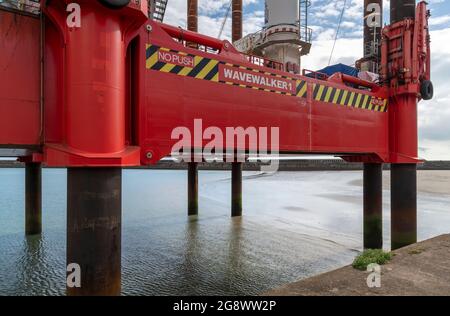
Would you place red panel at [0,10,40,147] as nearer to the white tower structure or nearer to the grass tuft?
the grass tuft

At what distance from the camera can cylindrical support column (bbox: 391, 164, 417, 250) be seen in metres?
9.23

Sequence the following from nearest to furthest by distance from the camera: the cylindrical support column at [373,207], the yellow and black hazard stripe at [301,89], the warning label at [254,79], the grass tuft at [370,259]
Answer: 1. the grass tuft at [370,259]
2. the warning label at [254,79]
3. the yellow and black hazard stripe at [301,89]
4. the cylindrical support column at [373,207]

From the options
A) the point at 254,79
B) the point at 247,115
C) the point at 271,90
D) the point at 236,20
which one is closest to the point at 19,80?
the point at 247,115

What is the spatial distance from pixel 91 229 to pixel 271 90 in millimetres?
4660

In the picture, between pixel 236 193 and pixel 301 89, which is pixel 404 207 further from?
pixel 236 193

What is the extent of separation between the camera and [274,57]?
13492 millimetres

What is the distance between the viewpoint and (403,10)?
9.43m

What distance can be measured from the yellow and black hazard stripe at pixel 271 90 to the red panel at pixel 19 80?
63.4 inches

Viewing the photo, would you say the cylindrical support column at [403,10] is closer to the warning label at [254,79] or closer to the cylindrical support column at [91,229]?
the warning label at [254,79]

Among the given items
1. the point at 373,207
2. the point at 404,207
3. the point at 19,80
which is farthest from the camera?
the point at 373,207

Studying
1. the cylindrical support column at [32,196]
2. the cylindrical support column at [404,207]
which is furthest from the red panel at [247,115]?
the cylindrical support column at [32,196]

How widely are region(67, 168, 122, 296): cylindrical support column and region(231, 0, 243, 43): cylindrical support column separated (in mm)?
23952

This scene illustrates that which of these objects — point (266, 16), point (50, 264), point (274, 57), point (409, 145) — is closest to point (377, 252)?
point (409, 145)

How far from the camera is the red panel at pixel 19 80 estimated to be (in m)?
4.15
